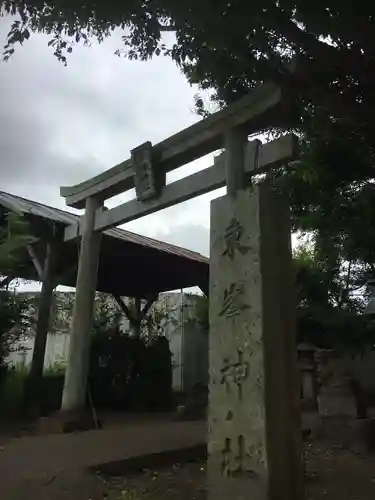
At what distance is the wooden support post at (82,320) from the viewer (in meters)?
7.40

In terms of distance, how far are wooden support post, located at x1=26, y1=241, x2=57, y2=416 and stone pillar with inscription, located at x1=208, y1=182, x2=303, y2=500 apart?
552cm

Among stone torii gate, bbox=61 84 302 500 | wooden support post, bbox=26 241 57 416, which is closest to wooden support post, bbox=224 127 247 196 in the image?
stone torii gate, bbox=61 84 302 500

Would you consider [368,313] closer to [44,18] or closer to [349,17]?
[349,17]

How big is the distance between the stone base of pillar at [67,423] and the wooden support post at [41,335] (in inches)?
51.9

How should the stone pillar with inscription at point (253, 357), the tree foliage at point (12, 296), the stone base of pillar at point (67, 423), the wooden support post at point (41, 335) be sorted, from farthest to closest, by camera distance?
the wooden support post at point (41, 335) → the tree foliage at point (12, 296) → the stone base of pillar at point (67, 423) → the stone pillar with inscription at point (253, 357)

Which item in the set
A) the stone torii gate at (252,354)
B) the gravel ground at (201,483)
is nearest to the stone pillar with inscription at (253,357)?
the stone torii gate at (252,354)

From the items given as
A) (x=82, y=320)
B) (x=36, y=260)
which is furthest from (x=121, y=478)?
(x=36, y=260)

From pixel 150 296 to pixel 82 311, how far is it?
5134mm

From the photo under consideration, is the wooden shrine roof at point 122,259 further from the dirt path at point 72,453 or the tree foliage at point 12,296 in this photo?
the dirt path at point 72,453

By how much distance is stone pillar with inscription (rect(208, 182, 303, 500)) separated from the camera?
3.29 m

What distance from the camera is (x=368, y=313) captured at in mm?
9469

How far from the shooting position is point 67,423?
23.6ft

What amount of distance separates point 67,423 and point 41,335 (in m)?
1.94

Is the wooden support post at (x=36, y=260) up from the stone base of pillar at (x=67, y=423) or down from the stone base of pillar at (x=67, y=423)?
up
